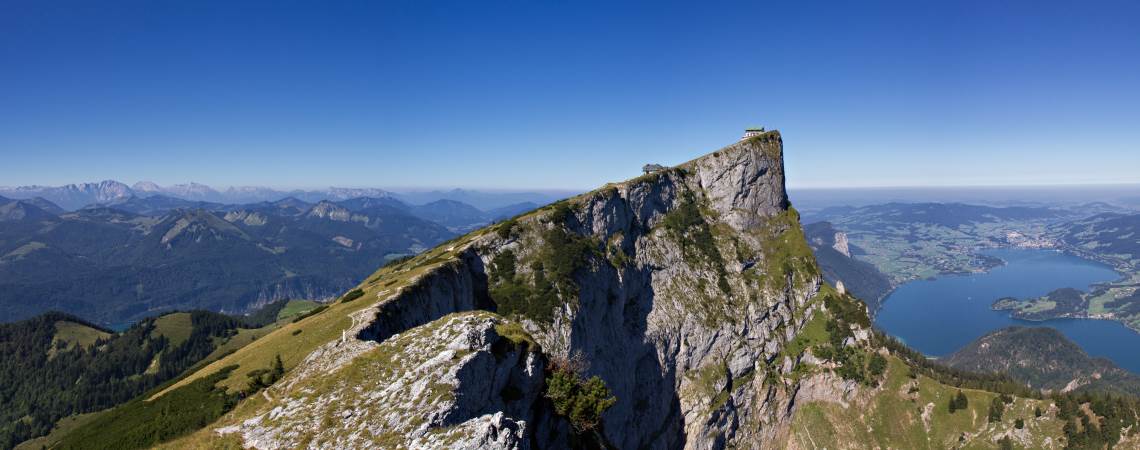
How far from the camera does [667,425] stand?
128375mm

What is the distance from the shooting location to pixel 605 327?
121562mm

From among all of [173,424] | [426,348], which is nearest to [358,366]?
[426,348]

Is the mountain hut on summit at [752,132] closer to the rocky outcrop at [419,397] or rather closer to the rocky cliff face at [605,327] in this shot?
the rocky cliff face at [605,327]

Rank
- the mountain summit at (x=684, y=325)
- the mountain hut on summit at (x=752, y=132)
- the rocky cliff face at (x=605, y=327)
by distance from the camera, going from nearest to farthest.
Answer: the rocky cliff face at (x=605, y=327), the mountain summit at (x=684, y=325), the mountain hut on summit at (x=752, y=132)

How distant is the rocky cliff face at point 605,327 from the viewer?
3159cm

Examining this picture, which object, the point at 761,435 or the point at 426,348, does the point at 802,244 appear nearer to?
the point at 761,435

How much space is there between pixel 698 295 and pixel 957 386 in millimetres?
88769

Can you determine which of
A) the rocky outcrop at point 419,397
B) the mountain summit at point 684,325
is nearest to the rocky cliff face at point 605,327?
the rocky outcrop at point 419,397

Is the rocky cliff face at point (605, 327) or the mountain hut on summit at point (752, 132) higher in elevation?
the mountain hut on summit at point (752, 132)

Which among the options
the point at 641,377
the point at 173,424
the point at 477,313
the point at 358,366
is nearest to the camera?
the point at 358,366

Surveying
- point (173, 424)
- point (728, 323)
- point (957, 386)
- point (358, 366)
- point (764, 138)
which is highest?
point (764, 138)

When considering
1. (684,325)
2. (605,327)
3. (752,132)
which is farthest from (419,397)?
(752,132)

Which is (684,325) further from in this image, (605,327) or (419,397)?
(419,397)

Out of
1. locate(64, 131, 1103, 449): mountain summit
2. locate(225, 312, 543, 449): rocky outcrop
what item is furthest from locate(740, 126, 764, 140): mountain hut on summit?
locate(225, 312, 543, 449): rocky outcrop
